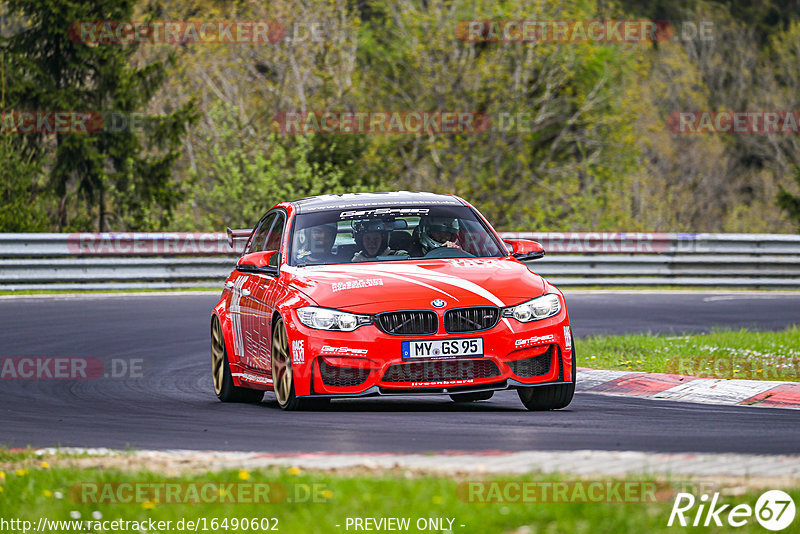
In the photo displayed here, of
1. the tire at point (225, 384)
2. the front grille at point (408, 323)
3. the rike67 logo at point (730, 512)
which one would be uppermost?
the rike67 logo at point (730, 512)

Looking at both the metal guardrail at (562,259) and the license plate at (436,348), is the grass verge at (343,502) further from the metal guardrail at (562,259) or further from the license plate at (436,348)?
the metal guardrail at (562,259)

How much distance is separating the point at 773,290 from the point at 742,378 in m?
14.3

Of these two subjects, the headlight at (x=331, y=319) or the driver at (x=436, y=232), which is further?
the driver at (x=436, y=232)

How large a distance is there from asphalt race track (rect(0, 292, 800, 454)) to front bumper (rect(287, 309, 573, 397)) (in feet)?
0.76

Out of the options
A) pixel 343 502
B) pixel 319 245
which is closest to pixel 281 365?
pixel 319 245

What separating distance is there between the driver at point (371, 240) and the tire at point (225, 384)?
1.65m

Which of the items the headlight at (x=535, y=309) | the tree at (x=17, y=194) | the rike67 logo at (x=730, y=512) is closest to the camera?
the rike67 logo at (x=730, y=512)

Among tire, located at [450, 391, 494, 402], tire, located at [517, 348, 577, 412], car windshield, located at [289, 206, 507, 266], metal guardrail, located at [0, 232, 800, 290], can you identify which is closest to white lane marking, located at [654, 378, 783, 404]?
tire, located at [517, 348, 577, 412]

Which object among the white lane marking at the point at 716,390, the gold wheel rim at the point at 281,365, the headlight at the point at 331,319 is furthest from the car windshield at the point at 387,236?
the white lane marking at the point at 716,390

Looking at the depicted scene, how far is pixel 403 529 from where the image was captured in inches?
214

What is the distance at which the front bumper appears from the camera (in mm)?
9258

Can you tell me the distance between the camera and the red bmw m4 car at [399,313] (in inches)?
365

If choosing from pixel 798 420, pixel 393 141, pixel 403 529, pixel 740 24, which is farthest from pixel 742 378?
pixel 740 24

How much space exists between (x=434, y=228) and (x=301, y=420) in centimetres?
228
